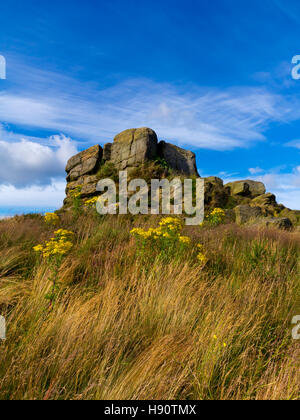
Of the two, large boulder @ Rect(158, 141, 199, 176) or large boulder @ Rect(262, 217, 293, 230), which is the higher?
large boulder @ Rect(158, 141, 199, 176)

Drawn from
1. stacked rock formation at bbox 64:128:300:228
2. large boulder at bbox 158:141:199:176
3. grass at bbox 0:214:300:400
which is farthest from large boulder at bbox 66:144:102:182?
grass at bbox 0:214:300:400

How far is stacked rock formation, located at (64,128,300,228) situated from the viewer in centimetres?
1563

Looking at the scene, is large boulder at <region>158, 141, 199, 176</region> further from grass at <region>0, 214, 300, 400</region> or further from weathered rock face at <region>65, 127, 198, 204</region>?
grass at <region>0, 214, 300, 400</region>

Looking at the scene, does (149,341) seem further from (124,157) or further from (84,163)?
(84,163)

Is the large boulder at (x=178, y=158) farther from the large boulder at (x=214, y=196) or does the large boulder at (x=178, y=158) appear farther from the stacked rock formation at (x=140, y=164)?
the large boulder at (x=214, y=196)

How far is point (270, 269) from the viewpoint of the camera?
4930 mm

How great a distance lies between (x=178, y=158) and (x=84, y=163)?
19.9ft

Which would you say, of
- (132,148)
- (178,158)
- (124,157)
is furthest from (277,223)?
(124,157)

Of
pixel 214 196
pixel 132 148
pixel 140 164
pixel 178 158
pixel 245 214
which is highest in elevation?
pixel 132 148

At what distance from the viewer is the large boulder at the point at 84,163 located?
1719cm

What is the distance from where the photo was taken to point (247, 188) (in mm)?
21781
